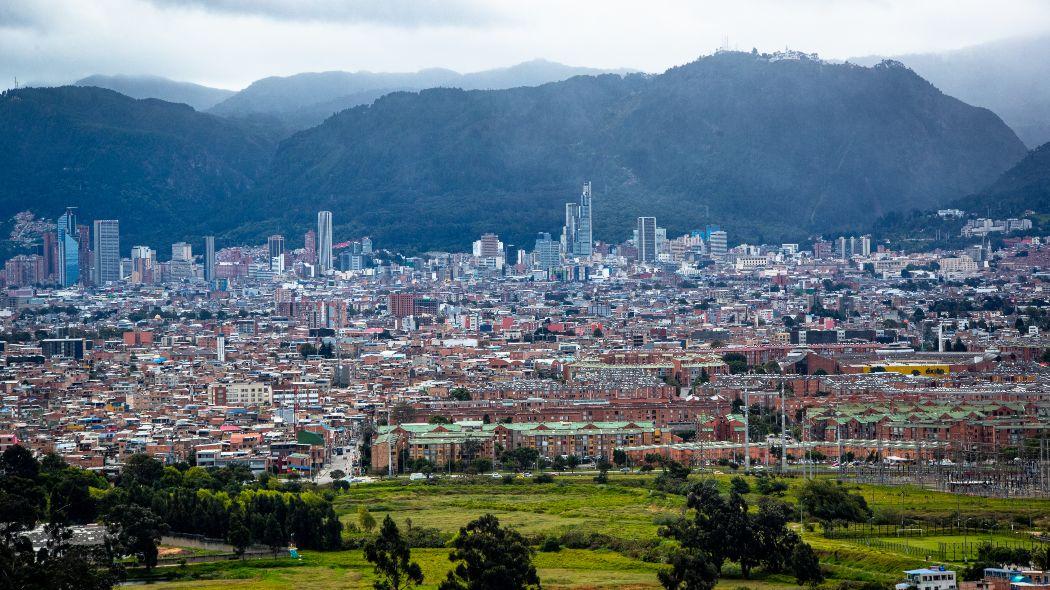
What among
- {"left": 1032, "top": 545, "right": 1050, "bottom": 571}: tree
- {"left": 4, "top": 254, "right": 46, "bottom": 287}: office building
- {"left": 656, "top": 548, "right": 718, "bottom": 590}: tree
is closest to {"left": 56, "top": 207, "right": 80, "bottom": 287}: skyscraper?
{"left": 4, "top": 254, "right": 46, "bottom": 287}: office building

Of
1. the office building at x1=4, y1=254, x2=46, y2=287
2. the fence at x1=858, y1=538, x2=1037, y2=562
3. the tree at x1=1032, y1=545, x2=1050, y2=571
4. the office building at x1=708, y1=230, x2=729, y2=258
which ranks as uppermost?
the office building at x1=708, y1=230, x2=729, y2=258

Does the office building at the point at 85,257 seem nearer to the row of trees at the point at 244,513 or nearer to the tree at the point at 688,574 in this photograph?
the row of trees at the point at 244,513

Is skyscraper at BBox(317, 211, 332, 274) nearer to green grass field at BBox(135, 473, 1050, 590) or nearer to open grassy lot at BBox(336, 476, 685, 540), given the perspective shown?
open grassy lot at BBox(336, 476, 685, 540)

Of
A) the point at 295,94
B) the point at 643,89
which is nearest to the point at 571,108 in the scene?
the point at 643,89

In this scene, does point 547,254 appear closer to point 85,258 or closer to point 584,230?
point 584,230

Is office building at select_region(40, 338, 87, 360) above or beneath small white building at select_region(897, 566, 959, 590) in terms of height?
above

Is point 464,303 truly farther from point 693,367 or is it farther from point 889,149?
point 889,149

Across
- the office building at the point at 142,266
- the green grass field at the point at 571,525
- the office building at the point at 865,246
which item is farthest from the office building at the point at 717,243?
the green grass field at the point at 571,525
